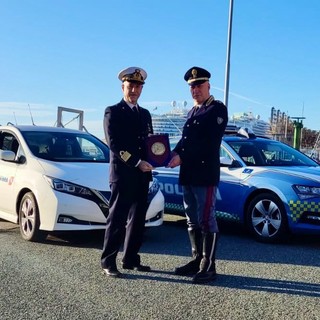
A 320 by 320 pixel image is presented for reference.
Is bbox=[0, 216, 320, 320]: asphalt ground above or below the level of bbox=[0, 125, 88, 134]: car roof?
below

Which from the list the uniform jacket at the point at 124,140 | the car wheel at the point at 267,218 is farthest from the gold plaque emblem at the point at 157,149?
the car wheel at the point at 267,218

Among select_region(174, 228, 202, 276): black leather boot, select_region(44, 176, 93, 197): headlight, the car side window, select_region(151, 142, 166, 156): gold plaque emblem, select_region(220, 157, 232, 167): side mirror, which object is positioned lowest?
select_region(174, 228, 202, 276): black leather boot

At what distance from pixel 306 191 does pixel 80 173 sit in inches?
112

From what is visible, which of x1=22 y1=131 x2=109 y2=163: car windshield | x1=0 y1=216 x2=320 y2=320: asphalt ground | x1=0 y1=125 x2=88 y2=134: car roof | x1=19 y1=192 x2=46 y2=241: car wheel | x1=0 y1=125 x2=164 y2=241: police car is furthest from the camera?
x1=0 y1=125 x2=88 y2=134: car roof

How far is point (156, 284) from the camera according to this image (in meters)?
4.54

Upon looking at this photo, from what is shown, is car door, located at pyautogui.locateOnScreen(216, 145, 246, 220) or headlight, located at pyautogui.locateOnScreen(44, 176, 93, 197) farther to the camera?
car door, located at pyautogui.locateOnScreen(216, 145, 246, 220)

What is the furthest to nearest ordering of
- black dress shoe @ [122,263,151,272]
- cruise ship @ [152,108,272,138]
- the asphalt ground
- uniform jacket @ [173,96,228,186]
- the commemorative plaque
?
cruise ship @ [152,108,272,138], black dress shoe @ [122,263,151,272], the commemorative plaque, uniform jacket @ [173,96,228,186], the asphalt ground

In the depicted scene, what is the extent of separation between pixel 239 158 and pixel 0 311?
4.38 metres

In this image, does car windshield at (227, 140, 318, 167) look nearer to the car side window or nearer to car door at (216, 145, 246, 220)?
car door at (216, 145, 246, 220)

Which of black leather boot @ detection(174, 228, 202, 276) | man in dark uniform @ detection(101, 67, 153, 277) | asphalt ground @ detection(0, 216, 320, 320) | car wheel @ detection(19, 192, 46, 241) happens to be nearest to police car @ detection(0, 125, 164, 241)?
car wheel @ detection(19, 192, 46, 241)

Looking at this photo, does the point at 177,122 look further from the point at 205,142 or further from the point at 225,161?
the point at 205,142

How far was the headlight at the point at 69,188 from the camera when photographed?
5.88m

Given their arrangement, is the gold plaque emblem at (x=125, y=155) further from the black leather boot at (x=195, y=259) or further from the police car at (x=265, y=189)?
the police car at (x=265, y=189)

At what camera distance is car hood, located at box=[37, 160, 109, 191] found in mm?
5953
